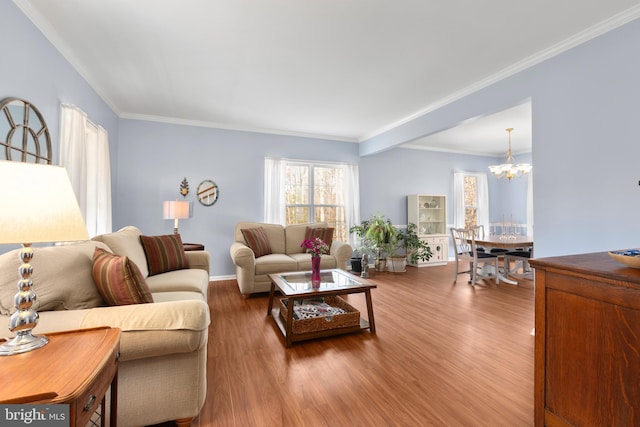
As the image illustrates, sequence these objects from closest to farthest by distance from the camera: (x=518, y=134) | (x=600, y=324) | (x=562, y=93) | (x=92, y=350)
Result: (x=92, y=350), (x=600, y=324), (x=562, y=93), (x=518, y=134)

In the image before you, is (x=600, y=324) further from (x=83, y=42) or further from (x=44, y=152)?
(x=83, y=42)

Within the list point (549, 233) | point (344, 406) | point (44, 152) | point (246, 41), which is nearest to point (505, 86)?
point (549, 233)

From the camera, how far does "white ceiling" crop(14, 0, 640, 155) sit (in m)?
2.10

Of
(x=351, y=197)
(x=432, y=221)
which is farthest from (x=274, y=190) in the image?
(x=432, y=221)

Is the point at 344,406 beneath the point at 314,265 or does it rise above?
beneath

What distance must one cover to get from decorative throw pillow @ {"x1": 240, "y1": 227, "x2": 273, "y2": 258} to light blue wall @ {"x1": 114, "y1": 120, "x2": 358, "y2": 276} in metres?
0.67

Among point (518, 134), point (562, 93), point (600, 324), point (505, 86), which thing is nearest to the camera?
point (600, 324)

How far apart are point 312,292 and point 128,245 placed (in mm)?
1661

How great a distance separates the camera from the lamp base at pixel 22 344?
3.29 ft

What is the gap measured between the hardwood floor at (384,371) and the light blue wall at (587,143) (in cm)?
102

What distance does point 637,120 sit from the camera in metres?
2.06

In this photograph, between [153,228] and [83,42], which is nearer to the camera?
[83,42]

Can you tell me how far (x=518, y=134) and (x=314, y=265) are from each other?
479 cm

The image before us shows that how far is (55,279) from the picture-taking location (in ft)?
4.83
